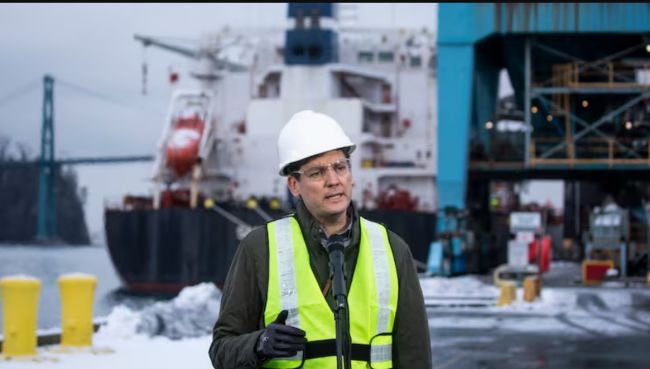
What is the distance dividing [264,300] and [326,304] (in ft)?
0.79

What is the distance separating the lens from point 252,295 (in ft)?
11.9

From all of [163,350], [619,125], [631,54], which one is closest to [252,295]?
[163,350]

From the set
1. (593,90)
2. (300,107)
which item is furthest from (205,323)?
(300,107)

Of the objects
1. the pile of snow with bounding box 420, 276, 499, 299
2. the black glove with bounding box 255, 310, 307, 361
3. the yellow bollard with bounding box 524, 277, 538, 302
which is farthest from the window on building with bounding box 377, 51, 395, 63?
the black glove with bounding box 255, 310, 307, 361

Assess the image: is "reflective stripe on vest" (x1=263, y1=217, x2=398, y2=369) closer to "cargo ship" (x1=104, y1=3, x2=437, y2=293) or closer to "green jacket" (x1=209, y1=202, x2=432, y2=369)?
"green jacket" (x1=209, y1=202, x2=432, y2=369)

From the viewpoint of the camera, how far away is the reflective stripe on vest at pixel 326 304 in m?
3.50

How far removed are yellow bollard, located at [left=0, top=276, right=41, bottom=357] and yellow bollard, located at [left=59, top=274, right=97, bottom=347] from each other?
1.63 ft

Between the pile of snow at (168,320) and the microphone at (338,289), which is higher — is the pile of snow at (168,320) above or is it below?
below

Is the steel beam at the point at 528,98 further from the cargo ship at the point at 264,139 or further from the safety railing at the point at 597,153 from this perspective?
the cargo ship at the point at 264,139

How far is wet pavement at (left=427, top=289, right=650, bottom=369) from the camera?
1177 centimetres

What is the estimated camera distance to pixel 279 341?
3.35 m

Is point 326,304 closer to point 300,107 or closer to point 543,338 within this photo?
point 543,338

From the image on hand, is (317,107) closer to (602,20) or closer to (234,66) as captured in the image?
(234,66)

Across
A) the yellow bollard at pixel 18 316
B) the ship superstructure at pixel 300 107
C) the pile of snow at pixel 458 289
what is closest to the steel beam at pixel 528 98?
the pile of snow at pixel 458 289
